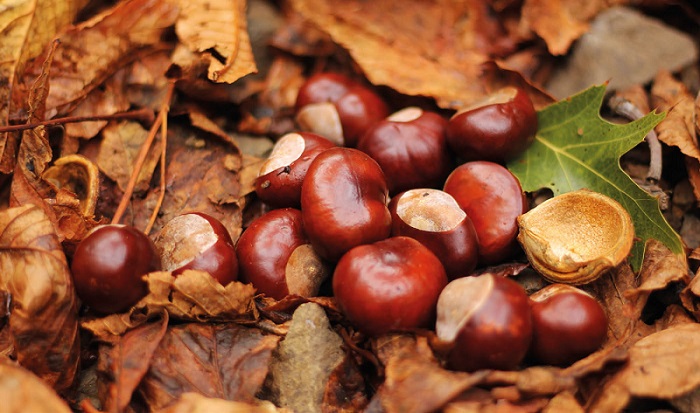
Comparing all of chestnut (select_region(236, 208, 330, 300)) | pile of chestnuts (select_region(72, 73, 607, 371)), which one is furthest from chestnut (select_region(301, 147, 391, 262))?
chestnut (select_region(236, 208, 330, 300))

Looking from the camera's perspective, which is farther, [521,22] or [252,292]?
[521,22]

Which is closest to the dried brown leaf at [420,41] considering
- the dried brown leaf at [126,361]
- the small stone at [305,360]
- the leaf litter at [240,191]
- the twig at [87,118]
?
the leaf litter at [240,191]

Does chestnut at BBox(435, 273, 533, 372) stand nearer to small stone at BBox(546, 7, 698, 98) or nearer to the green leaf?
the green leaf

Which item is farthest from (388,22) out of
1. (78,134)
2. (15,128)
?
(15,128)

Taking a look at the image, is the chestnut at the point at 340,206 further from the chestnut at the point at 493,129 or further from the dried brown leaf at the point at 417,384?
the chestnut at the point at 493,129

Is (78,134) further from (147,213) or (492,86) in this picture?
(492,86)
